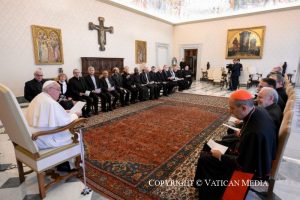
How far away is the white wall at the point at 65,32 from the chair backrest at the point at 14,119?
5033 millimetres

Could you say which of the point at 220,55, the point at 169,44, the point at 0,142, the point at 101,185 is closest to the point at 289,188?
the point at 101,185

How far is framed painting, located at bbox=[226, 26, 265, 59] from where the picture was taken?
10406 millimetres

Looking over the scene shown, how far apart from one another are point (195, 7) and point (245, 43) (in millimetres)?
3835

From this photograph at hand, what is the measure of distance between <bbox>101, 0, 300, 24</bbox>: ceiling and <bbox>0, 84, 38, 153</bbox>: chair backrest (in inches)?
321

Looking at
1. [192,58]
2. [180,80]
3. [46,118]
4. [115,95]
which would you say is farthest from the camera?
[192,58]

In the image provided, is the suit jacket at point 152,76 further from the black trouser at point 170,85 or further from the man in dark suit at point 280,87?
the man in dark suit at point 280,87

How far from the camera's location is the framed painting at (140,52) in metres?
10.6

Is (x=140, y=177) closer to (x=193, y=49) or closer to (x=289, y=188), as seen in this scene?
(x=289, y=188)

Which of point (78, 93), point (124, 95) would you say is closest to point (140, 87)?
point (124, 95)

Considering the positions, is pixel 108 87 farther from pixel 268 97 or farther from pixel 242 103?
pixel 242 103

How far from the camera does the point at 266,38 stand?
10.2 meters

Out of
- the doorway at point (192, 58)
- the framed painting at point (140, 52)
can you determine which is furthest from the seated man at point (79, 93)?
the doorway at point (192, 58)

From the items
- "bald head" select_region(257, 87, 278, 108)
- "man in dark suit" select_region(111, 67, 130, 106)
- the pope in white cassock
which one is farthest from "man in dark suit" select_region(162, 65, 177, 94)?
the pope in white cassock

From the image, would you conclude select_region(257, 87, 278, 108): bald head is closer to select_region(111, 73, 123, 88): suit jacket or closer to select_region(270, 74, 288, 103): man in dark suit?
select_region(270, 74, 288, 103): man in dark suit
